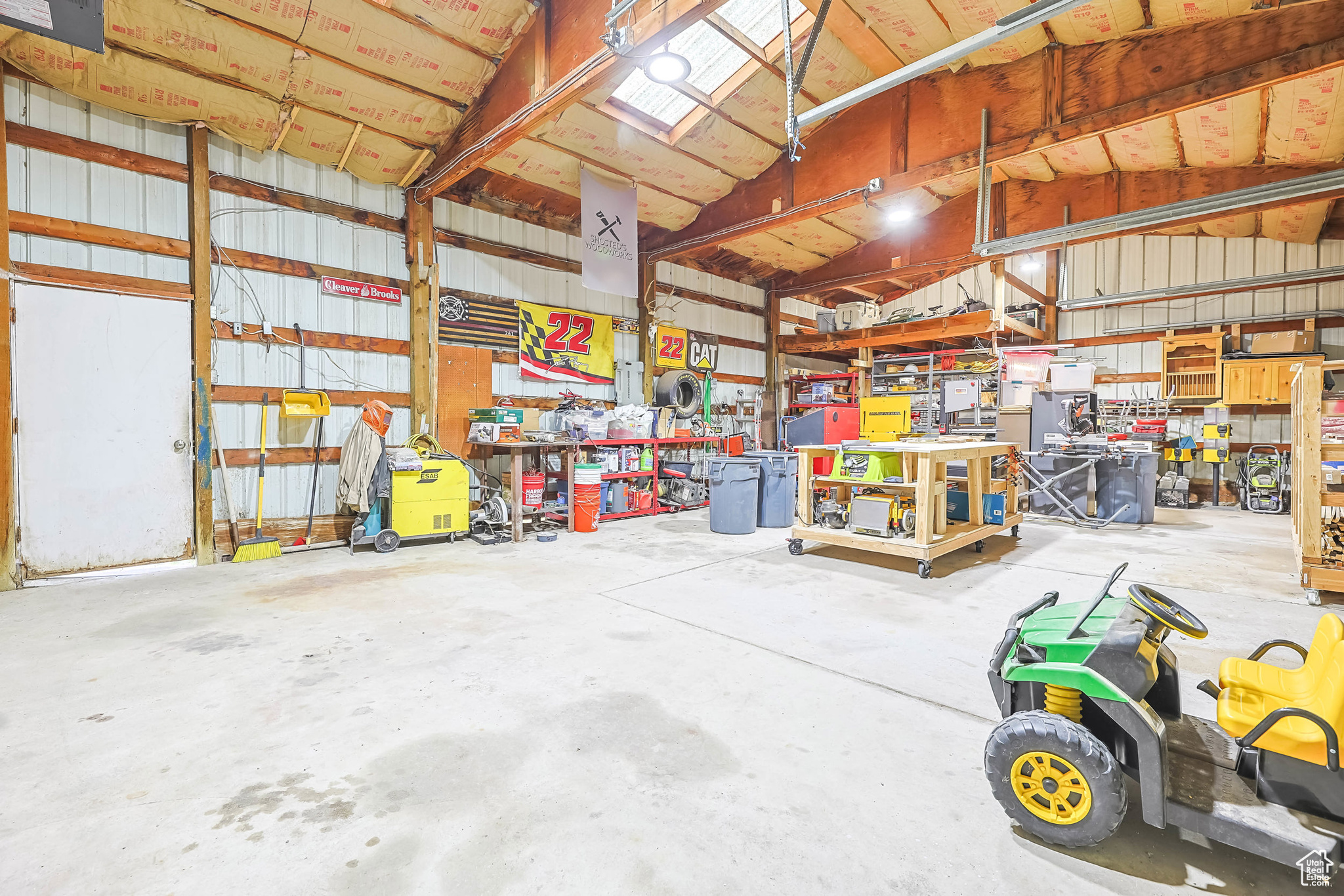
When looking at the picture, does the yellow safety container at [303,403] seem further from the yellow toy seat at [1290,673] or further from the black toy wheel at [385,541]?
the yellow toy seat at [1290,673]

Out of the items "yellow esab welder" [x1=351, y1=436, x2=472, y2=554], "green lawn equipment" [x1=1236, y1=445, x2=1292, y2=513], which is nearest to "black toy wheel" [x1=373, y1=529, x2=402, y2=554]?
"yellow esab welder" [x1=351, y1=436, x2=472, y2=554]

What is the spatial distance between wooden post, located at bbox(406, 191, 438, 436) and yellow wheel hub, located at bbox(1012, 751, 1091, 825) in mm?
5967

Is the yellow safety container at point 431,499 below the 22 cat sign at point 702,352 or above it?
below

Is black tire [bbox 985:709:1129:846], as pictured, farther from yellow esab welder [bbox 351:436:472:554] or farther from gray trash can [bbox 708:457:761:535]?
yellow esab welder [bbox 351:436:472:554]

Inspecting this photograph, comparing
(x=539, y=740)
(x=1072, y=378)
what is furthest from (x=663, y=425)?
(x=1072, y=378)

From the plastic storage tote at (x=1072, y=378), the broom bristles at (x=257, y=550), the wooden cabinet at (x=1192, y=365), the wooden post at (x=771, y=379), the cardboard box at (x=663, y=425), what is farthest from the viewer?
the wooden post at (x=771, y=379)

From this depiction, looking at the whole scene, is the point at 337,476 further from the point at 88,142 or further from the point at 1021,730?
the point at 1021,730

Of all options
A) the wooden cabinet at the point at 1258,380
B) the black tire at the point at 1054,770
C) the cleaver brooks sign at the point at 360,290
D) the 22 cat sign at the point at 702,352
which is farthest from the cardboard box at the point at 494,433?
the wooden cabinet at the point at 1258,380

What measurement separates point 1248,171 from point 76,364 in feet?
36.3

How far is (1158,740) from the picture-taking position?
55.7 inches

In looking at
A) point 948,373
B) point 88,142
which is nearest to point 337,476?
point 88,142

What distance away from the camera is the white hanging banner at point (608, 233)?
629 centimetres

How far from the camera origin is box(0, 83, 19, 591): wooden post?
404cm

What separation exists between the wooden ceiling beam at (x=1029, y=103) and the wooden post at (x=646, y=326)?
150cm
